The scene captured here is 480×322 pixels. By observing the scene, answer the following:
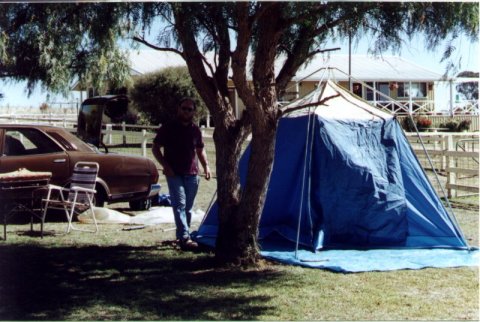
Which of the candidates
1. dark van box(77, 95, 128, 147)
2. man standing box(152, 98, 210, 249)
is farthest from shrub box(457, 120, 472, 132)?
man standing box(152, 98, 210, 249)

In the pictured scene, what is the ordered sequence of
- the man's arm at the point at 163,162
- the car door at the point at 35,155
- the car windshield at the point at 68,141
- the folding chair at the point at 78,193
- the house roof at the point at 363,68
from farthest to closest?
the house roof at the point at 363,68
the car windshield at the point at 68,141
the car door at the point at 35,155
the folding chair at the point at 78,193
the man's arm at the point at 163,162

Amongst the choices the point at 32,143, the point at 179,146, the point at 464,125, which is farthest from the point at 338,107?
the point at 464,125

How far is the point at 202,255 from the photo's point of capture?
25.4 feet

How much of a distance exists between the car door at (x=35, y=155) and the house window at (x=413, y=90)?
26086 millimetres

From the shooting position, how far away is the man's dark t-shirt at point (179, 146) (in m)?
8.05

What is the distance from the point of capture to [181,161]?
8039mm

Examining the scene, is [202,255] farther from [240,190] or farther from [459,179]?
[459,179]

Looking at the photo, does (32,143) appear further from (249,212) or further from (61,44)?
(249,212)

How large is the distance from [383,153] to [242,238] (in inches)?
96.4

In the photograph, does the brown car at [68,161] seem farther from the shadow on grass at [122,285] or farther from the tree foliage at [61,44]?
the shadow on grass at [122,285]

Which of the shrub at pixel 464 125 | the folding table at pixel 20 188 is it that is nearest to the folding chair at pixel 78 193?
the folding table at pixel 20 188

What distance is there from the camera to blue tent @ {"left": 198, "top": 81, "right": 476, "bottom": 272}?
8.31m

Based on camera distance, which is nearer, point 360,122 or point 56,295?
point 56,295

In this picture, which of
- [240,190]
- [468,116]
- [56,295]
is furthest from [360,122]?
[468,116]
